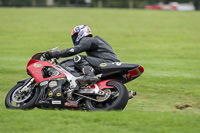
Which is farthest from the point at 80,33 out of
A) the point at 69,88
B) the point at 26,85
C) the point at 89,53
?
the point at 26,85

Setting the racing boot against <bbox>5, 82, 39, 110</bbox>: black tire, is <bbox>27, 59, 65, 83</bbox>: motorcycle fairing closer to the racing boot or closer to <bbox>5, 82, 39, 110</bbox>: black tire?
<bbox>5, 82, 39, 110</bbox>: black tire

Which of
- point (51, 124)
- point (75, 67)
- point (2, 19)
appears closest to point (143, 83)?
point (75, 67)

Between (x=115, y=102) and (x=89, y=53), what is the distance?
1.44 meters

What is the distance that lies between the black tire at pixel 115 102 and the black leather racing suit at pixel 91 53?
653 millimetres

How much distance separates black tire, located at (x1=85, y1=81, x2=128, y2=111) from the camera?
644 centimetres

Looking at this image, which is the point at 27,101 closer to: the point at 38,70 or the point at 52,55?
the point at 38,70

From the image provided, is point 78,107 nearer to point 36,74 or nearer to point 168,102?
point 36,74

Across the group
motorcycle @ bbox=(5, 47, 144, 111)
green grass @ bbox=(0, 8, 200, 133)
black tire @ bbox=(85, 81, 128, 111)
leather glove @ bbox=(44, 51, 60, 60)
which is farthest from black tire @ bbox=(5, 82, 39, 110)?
black tire @ bbox=(85, 81, 128, 111)

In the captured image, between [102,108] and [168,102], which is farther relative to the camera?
[168,102]

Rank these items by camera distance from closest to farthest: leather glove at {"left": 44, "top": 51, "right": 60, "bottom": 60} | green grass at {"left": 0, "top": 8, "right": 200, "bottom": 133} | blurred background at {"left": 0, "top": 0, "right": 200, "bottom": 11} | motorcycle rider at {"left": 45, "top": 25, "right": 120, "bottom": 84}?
1. green grass at {"left": 0, "top": 8, "right": 200, "bottom": 133}
2. motorcycle rider at {"left": 45, "top": 25, "right": 120, "bottom": 84}
3. leather glove at {"left": 44, "top": 51, "right": 60, "bottom": 60}
4. blurred background at {"left": 0, "top": 0, "right": 200, "bottom": 11}

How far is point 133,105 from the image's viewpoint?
8.05 metres

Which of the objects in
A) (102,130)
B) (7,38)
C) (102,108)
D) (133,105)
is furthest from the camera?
(7,38)

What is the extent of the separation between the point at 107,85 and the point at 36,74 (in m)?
1.66

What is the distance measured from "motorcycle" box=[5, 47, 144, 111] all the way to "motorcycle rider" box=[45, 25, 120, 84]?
17 centimetres
